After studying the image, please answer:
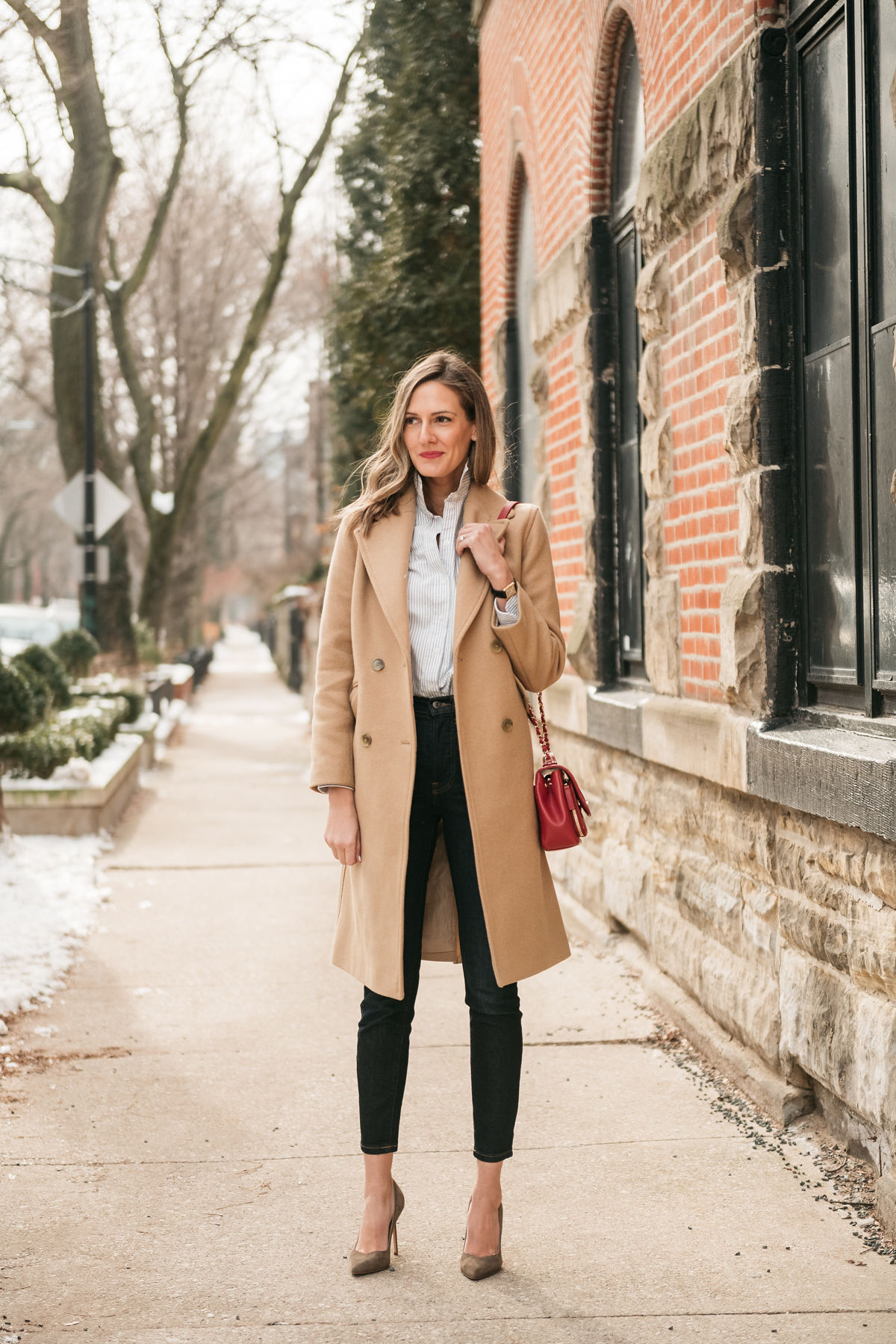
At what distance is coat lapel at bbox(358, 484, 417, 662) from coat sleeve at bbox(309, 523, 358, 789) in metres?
0.08

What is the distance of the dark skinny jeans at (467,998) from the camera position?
3289mm

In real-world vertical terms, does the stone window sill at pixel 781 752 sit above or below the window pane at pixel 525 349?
below

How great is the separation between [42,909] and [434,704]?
15.0ft

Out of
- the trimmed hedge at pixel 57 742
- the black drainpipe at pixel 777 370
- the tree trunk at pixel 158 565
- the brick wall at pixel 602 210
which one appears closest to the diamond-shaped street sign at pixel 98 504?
the trimmed hedge at pixel 57 742

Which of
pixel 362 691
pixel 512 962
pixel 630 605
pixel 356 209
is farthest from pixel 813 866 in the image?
pixel 356 209

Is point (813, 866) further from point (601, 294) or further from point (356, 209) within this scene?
point (356, 209)

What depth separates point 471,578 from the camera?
10.9 ft

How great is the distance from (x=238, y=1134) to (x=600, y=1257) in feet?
4.43

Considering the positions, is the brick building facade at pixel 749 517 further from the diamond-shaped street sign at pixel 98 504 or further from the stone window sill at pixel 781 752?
the diamond-shaped street sign at pixel 98 504

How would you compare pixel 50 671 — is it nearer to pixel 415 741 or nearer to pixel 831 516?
pixel 831 516

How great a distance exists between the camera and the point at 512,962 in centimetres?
326

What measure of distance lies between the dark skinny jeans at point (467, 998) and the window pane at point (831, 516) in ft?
4.44

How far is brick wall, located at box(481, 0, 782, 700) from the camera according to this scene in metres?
4.81

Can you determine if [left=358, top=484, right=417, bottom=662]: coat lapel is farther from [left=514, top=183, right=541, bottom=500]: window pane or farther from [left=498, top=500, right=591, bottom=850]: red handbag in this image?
[left=514, top=183, right=541, bottom=500]: window pane
